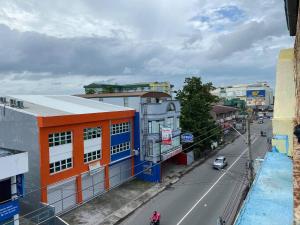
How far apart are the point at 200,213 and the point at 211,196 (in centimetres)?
423

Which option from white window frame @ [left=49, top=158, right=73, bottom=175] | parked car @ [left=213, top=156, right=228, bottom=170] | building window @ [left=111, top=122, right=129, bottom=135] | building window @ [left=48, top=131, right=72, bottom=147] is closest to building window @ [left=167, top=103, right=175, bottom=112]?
building window @ [left=111, top=122, right=129, bottom=135]

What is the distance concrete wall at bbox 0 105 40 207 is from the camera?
23547 millimetres

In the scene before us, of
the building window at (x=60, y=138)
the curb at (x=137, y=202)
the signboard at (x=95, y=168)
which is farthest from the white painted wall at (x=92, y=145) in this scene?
the curb at (x=137, y=202)

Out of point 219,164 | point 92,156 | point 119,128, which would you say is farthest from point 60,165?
point 219,164

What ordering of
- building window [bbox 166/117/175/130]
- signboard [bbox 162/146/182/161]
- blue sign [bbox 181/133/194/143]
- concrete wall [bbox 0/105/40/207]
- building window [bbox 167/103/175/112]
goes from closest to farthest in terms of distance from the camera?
concrete wall [bbox 0/105/40/207] → signboard [bbox 162/146/182/161] → building window [bbox 166/117/175/130] → blue sign [bbox 181/133/194/143] → building window [bbox 167/103/175/112]

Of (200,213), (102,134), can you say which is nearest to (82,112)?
(102,134)

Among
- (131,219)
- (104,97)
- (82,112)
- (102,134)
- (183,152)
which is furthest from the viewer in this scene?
(183,152)

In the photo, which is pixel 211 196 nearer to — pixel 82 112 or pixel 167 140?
pixel 167 140

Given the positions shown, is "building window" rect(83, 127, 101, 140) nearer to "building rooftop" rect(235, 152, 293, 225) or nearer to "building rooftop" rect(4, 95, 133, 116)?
"building rooftop" rect(4, 95, 133, 116)

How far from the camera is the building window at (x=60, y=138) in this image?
24.3m

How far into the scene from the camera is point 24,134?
966 inches

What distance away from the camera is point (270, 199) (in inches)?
388

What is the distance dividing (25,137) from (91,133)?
628cm

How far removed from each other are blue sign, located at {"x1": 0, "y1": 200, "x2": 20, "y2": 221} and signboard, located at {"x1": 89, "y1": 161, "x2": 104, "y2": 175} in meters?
Answer: 10.3
